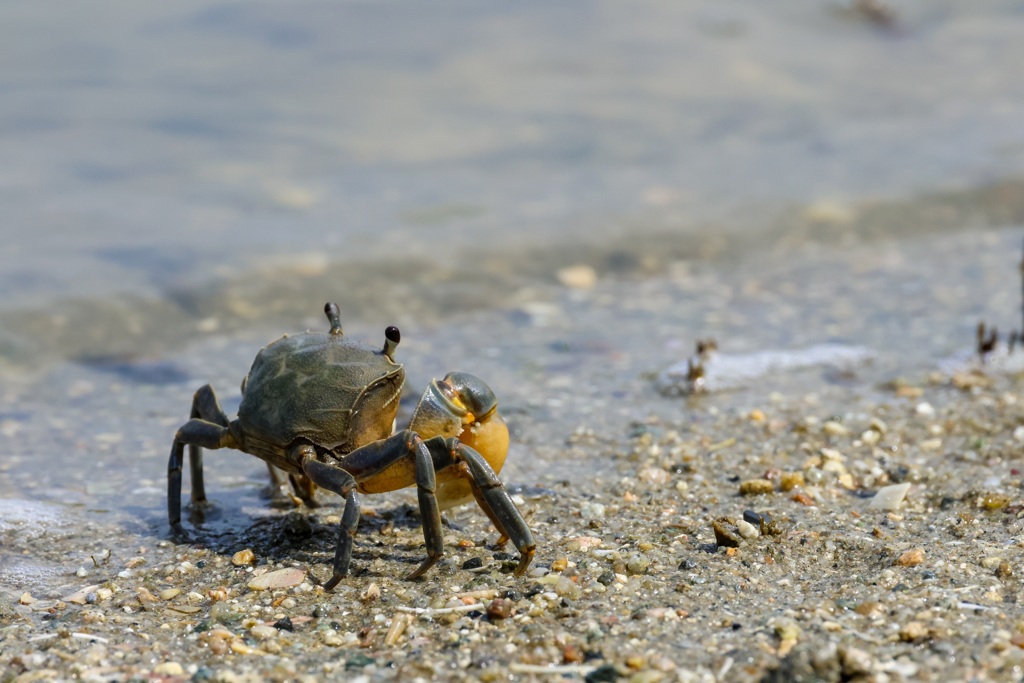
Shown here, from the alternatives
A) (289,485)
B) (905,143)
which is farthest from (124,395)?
(905,143)

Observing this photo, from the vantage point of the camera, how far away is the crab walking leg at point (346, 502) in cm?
379

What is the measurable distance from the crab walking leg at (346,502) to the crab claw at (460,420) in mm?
334

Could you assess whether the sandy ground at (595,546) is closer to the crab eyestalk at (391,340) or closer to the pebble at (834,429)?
the pebble at (834,429)

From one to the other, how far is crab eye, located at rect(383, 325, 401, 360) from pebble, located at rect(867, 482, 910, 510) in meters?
2.10

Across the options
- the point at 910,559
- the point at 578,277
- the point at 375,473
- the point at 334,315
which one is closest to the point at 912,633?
the point at 910,559

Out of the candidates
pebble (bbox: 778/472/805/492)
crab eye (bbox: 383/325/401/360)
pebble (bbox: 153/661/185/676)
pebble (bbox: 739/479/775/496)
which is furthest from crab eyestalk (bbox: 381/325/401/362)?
pebble (bbox: 778/472/805/492)

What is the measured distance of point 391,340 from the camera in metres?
4.11

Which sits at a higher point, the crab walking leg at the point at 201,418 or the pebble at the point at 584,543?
the crab walking leg at the point at 201,418

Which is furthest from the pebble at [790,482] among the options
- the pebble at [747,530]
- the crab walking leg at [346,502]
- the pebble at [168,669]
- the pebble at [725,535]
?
the pebble at [168,669]

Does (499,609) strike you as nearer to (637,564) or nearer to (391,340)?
(637,564)

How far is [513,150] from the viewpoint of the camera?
34.9 feet

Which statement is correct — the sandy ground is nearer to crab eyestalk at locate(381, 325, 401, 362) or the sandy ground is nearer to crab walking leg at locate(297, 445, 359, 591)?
crab walking leg at locate(297, 445, 359, 591)

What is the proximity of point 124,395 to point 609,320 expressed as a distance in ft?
10.5

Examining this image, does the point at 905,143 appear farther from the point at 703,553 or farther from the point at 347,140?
the point at 703,553
